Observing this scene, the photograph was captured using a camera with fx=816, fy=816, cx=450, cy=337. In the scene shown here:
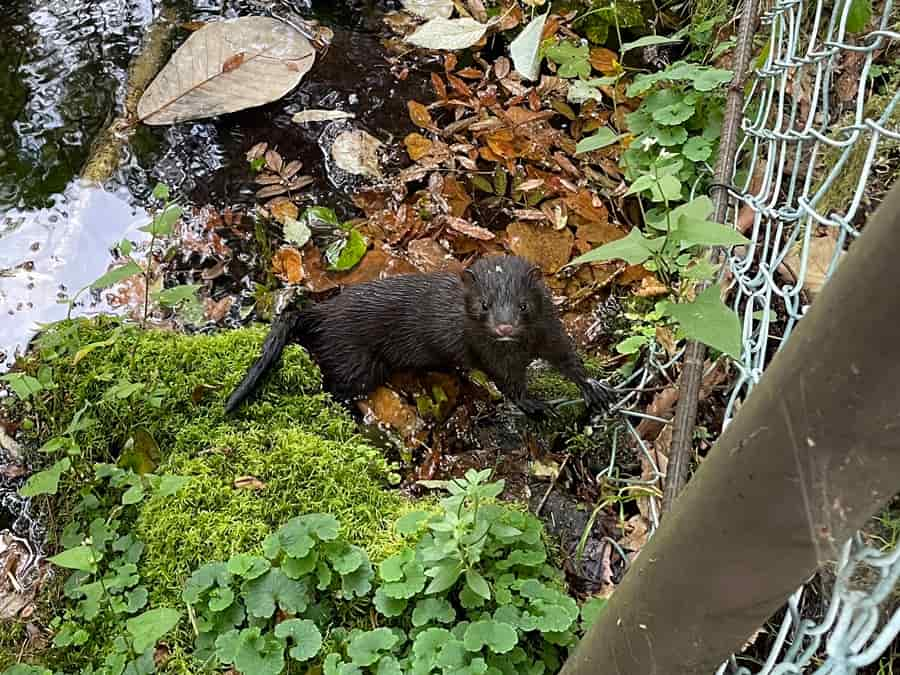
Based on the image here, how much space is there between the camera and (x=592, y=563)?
2936 mm

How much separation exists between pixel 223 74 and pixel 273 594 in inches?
133

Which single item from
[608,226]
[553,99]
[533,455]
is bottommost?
[533,455]

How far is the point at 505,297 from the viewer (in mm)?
3518

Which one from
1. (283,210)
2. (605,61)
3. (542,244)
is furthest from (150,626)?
(605,61)

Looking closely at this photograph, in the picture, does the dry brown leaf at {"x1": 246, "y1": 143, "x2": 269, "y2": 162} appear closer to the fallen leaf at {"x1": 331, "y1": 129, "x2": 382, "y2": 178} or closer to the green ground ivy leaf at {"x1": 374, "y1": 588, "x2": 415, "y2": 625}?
the fallen leaf at {"x1": 331, "y1": 129, "x2": 382, "y2": 178}

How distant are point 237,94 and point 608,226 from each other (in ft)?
7.49

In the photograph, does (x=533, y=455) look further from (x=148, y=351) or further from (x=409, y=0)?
(x=409, y=0)

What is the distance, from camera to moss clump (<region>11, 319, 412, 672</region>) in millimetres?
2732

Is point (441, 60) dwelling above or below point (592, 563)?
above

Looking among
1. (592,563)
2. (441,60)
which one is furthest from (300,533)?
(441,60)

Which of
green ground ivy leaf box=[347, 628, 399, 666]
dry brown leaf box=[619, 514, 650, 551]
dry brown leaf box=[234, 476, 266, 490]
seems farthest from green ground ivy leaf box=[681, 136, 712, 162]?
green ground ivy leaf box=[347, 628, 399, 666]

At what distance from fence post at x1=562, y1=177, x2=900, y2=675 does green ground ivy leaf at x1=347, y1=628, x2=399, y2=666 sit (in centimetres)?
126

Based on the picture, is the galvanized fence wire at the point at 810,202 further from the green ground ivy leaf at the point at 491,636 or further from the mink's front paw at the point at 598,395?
the mink's front paw at the point at 598,395

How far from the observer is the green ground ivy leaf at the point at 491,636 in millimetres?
2217
